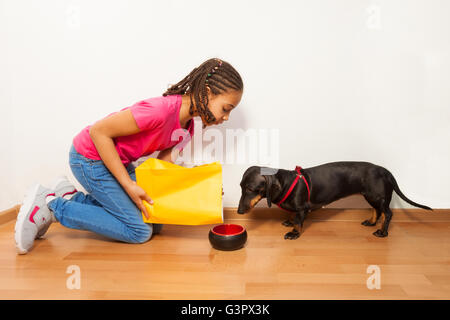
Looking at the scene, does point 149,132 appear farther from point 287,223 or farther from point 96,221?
point 287,223

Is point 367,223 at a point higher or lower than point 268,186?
lower

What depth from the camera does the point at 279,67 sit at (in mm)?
1751

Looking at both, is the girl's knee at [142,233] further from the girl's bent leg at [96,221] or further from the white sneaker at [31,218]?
the white sneaker at [31,218]

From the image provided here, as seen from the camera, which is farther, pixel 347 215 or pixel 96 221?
pixel 347 215

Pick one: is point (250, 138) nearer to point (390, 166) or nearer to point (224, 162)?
point (224, 162)

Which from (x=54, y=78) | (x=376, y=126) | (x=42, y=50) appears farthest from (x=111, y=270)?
(x=376, y=126)

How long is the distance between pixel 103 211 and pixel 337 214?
1285 millimetres

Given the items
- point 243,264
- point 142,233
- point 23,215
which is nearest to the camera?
point 243,264

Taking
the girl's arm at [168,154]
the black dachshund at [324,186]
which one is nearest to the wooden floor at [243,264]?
the black dachshund at [324,186]

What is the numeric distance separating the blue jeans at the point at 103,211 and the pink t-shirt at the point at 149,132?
0.06 m

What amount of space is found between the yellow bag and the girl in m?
0.06

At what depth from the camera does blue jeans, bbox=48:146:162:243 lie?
4.81ft

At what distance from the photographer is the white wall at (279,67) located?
172 cm

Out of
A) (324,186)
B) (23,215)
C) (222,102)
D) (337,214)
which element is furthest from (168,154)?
(337,214)
